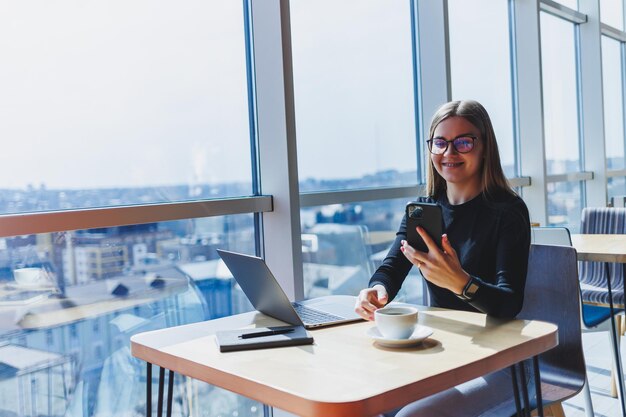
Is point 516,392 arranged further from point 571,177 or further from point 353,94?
point 571,177

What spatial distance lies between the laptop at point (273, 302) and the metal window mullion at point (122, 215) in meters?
0.54

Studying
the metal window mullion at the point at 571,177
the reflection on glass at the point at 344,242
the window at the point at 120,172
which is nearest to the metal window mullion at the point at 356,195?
the reflection on glass at the point at 344,242

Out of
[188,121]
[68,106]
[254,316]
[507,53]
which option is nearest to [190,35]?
[188,121]

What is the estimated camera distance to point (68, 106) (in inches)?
77.4

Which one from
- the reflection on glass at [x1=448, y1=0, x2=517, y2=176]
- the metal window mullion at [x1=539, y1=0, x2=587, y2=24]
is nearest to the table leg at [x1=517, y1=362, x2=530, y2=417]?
the reflection on glass at [x1=448, y1=0, x2=517, y2=176]

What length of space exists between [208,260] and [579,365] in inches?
52.3

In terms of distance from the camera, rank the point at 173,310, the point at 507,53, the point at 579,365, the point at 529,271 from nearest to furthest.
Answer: the point at 579,365
the point at 529,271
the point at 173,310
the point at 507,53

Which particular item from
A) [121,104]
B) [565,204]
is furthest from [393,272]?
[565,204]

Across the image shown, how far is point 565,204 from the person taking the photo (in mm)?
4938

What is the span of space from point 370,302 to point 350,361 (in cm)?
41

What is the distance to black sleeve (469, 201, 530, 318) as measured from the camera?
4.86 feet

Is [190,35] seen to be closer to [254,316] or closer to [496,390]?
[254,316]

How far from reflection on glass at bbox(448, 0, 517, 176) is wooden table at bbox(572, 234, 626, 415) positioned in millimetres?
1293

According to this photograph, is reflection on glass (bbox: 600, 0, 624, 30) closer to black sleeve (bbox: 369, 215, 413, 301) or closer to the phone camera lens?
black sleeve (bbox: 369, 215, 413, 301)
